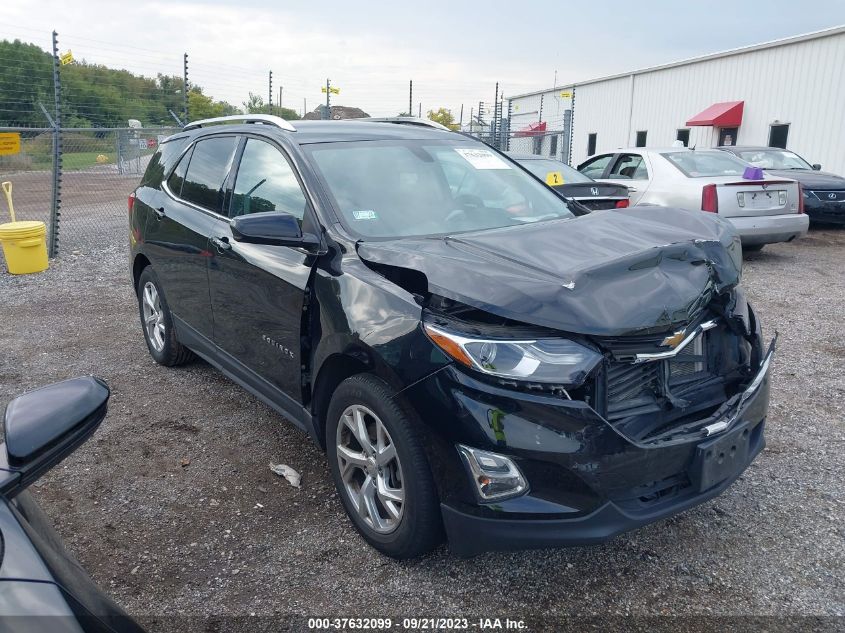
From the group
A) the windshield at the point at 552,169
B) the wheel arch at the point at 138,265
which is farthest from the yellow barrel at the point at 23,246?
the windshield at the point at 552,169

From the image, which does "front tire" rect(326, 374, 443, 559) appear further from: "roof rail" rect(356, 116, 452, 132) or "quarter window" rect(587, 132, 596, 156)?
"quarter window" rect(587, 132, 596, 156)

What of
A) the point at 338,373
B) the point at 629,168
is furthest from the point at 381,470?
the point at 629,168

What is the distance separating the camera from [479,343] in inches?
94.4

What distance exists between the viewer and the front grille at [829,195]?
1101cm

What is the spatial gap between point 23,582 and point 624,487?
183 cm

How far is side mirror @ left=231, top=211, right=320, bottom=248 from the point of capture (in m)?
3.07

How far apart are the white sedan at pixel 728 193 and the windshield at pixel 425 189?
15.5ft

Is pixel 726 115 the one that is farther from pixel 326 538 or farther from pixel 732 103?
pixel 326 538

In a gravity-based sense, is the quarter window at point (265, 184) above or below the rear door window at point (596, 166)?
below

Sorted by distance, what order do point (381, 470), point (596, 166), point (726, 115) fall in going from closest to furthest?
point (381, 470) < point (596, 166) < point (726, 115)

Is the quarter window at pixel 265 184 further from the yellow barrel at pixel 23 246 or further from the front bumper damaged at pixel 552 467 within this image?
the yellow barrel at pixel 23 246

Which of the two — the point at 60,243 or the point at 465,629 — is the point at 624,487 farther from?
the point at 60,243

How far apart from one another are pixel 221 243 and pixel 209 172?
0.71 m

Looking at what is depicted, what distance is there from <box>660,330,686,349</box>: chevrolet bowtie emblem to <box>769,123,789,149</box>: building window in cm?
1850
